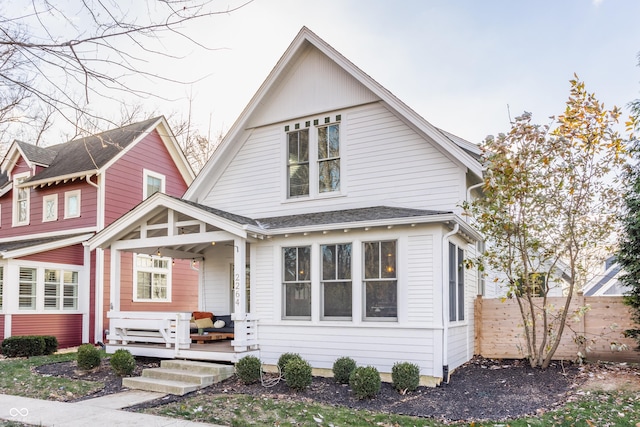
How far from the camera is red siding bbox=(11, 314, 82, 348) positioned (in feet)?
46.4

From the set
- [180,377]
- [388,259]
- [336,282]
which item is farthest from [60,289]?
[388,259]

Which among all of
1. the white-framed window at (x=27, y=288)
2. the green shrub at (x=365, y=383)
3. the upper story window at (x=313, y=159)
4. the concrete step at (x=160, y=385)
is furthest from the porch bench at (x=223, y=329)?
the white-framed window at (x=27, y=288)

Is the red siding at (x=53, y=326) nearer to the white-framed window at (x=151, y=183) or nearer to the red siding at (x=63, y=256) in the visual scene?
the red siding at (x=63, y=256)

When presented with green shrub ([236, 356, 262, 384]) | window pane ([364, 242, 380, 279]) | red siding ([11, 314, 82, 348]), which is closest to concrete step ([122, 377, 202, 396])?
green shrub ([236, 356, 262, 384])

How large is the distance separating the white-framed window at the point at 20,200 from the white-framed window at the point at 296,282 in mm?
11982

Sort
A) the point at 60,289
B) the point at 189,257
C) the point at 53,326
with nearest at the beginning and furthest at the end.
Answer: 1. the point at 189,257
2. the point at 53,326
3. the point at 60,289

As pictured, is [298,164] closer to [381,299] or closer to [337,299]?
[337,299]

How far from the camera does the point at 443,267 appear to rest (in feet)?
29.0

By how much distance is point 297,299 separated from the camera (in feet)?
33.3

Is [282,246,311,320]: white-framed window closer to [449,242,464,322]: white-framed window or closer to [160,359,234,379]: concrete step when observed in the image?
[160,359,234,379]: concrete step

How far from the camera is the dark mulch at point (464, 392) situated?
712 cm

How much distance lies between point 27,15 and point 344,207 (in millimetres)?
7426

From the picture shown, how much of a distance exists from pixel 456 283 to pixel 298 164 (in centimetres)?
453

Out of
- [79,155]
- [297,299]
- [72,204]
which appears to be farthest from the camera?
[79,155]
